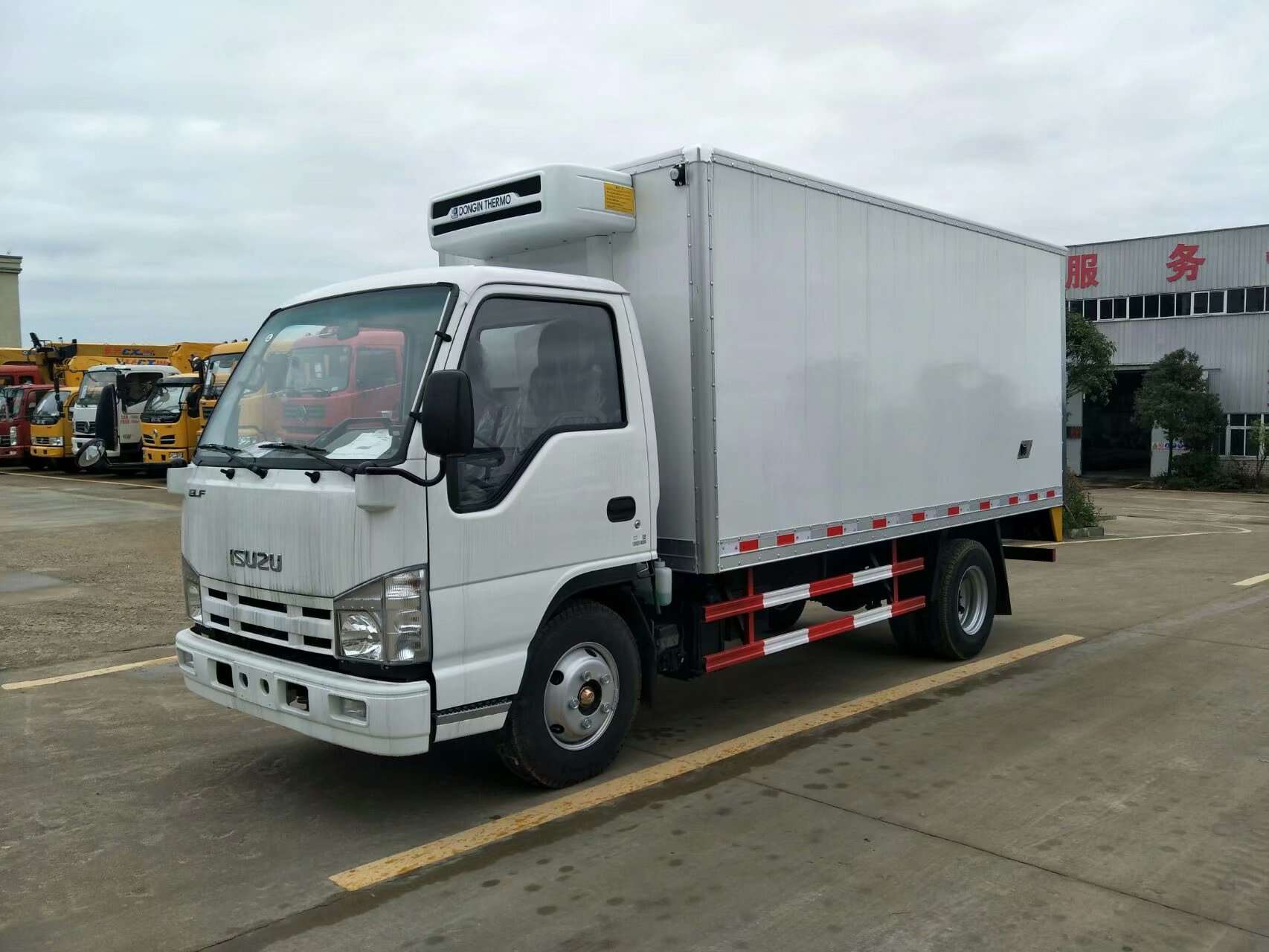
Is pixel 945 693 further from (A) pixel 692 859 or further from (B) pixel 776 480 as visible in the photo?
(A) pixel 692 859

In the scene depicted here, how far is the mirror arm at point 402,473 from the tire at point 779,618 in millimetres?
2623

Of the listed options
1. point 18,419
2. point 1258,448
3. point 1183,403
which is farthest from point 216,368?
point 1258,448

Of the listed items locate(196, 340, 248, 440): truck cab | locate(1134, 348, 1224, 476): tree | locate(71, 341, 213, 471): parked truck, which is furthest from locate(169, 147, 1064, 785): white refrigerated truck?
locate(1134, 348, 1224, 476): tree

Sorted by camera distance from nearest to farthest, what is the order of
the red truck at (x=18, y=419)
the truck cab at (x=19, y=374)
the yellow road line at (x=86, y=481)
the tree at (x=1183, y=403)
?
the yellow road line at (x=86, y=481)
the red truck at (x=18, y=419)
the truck cab at (x=19, y=374)
the tree at (x=1183, y=403)

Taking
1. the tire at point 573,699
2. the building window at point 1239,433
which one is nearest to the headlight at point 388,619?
the tire at point 573,699

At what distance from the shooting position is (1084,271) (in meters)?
38.7

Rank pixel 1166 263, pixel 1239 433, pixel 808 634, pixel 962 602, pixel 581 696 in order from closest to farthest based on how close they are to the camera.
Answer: pixel 581 696 < pixel 808 634 < pixel 962 602 < pixel 1239 433 < pixel 1166 263

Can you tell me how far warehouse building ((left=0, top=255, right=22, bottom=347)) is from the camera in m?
59.4

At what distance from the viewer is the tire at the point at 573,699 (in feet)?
15.7

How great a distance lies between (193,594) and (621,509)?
2.15m

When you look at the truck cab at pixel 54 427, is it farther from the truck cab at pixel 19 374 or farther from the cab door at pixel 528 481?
the cab door at pixel 528 481

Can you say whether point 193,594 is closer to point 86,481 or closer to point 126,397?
point 126,397

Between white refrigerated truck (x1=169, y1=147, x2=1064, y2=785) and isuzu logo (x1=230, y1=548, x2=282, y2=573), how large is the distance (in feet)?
0.04

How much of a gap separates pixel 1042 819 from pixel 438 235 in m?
4.44
